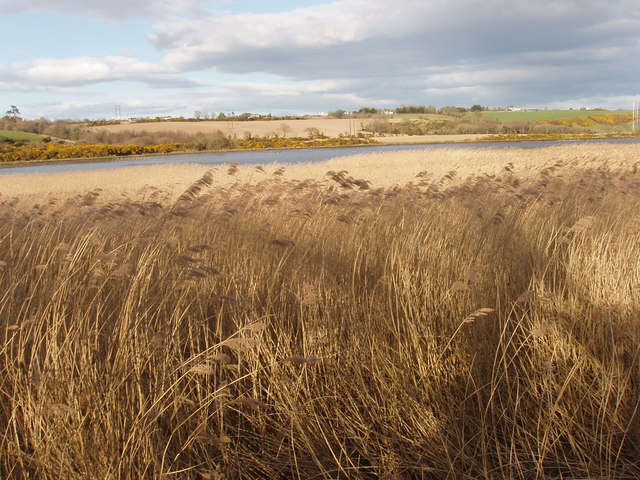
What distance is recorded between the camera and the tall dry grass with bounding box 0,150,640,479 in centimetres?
260

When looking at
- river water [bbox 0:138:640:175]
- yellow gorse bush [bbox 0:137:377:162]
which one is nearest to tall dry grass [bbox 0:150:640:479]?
river water [bbox 0:138:640:175]

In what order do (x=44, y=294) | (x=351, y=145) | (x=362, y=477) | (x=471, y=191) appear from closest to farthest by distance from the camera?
(x=362, y=477)
(x=44, y=294)
(x=471, y=191)
(x=351, y=145)

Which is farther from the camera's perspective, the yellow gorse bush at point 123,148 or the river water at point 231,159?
the yellow gorse bush at point 123,148

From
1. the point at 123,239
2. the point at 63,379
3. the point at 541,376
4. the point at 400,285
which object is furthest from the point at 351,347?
the point at 123,239

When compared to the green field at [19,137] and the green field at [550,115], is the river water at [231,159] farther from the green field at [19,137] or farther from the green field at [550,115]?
the green field at [550,115]

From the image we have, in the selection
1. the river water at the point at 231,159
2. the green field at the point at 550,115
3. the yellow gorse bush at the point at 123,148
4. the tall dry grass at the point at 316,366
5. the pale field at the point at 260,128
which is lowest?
the tall dry grass at the point at 316,366

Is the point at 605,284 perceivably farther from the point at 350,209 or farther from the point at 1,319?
the point at 1,319

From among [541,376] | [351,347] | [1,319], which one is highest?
[1,319]

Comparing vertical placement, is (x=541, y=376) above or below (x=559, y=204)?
below

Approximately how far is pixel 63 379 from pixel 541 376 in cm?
259

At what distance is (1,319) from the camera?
3.07m

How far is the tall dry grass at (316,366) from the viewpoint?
260 centimetres

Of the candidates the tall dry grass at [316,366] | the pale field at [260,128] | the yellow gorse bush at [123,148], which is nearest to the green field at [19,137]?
the yellow gorse bush at [123,148]

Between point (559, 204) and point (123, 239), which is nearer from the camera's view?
point (123, 239)
